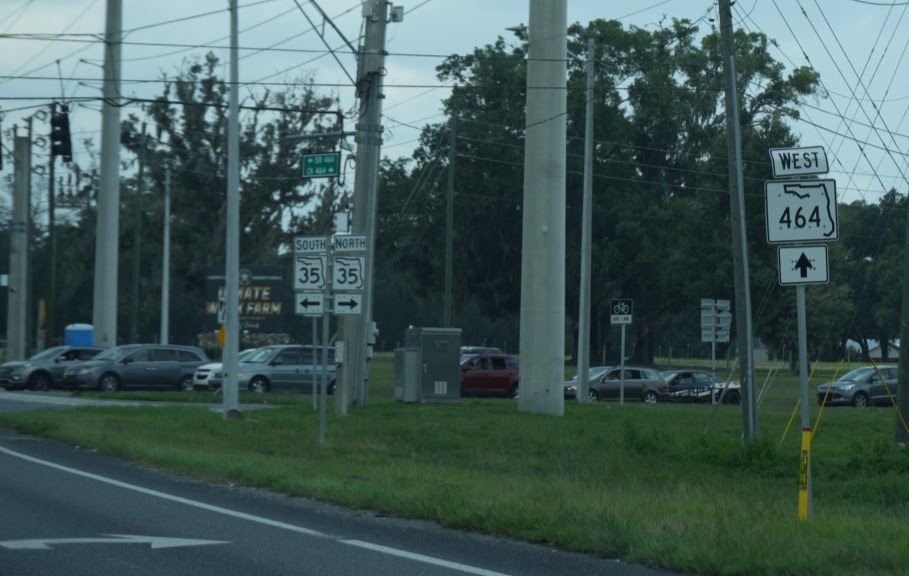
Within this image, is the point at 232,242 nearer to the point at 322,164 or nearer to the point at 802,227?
the point at 322,164

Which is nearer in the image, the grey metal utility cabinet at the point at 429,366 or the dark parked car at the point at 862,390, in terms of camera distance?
the grey metal utility cabinet at the point at 429,366

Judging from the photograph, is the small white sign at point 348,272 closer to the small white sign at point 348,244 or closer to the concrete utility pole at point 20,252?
the small white sign at point 348,244

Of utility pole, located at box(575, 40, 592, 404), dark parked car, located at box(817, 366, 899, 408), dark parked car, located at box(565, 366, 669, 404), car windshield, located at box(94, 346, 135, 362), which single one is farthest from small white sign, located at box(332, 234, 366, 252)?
dark parked car, located at box(817, 366, 899, 408)

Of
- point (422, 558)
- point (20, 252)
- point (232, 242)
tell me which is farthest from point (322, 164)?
point (20, 252)

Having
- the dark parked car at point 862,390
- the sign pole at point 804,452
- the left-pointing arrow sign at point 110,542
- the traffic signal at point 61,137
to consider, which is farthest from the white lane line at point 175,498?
the dark parked car at point 862,390

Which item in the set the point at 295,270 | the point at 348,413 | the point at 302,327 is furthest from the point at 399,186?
the point at 295,270

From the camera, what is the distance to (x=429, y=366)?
36.0 metres

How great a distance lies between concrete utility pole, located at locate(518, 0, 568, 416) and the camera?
1229 inches

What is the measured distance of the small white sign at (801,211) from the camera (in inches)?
A: 482

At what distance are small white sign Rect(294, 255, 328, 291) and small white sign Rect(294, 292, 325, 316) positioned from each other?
866 mm

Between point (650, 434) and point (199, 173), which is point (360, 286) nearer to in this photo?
point (650, 434)

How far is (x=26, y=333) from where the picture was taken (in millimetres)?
52219

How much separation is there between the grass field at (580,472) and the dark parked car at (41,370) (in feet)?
48.3

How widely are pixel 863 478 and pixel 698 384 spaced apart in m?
32.0
